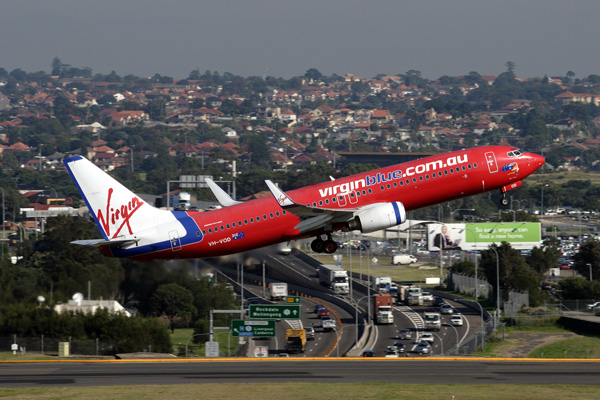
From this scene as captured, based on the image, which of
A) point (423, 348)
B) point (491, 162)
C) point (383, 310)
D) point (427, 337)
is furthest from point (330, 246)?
point (383, 310)

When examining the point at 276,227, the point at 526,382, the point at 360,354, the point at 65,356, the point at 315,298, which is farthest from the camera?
the point at 315,298

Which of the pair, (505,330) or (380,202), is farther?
(505,330)

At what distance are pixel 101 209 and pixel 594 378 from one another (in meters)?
38.5

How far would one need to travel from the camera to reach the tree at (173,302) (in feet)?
343

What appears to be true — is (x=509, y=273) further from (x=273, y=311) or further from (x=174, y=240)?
(x=174, y=240)

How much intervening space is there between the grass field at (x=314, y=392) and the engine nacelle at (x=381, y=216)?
41.5 ft

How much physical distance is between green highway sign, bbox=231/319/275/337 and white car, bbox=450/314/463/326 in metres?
37.3

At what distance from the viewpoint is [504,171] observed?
78.8 m

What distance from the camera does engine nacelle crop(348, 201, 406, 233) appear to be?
74.8 meters

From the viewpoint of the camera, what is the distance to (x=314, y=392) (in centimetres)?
6462

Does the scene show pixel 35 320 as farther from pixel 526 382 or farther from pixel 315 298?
pixel 315 298

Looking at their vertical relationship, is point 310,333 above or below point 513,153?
below

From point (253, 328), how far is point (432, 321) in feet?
114

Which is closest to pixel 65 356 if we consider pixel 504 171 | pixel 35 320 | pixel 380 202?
pixel 35 320
